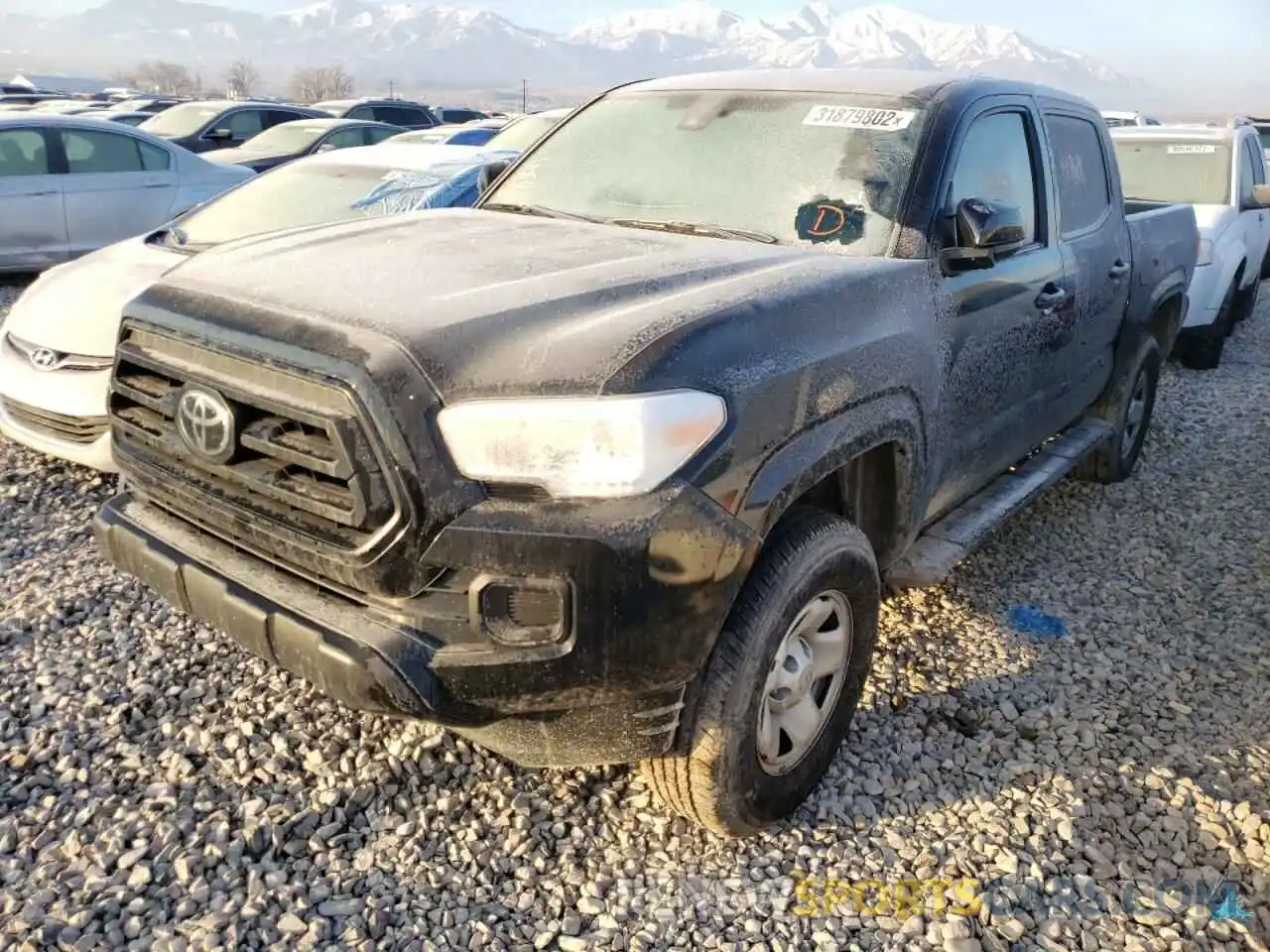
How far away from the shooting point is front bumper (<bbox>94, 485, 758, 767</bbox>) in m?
1.99

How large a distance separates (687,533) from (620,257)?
100 cm

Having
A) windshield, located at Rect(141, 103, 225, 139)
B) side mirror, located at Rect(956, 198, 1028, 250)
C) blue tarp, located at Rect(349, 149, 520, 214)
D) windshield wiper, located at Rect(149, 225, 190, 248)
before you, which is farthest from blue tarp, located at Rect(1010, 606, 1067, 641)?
windshield, located at Rect(141, 103, 225, 139)

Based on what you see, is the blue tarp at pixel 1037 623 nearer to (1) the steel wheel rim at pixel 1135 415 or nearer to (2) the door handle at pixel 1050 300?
(2) the door handle at pixel 1050 300

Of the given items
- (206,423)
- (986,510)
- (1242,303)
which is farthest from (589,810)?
(1242,303)

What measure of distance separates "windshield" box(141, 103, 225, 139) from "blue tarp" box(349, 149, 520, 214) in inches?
361

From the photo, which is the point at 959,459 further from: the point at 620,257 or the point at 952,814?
the point at 620,257

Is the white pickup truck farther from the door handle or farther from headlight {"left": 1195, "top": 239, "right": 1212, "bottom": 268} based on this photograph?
the door handle

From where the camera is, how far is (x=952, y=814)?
9.14 feet

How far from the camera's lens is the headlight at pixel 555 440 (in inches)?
79.5

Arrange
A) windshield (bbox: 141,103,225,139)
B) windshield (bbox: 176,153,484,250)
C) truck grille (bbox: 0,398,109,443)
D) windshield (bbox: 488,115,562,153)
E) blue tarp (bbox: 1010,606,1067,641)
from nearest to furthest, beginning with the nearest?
blue tarp (bbox: 1010,606,1067,641)
truck grille (bbox: 0,398,109,443)
windshield (bbox: 176,153,484,250)
windshield (bbox: 488,115,562,153)
windshield (bbox: 141,103,225,139)

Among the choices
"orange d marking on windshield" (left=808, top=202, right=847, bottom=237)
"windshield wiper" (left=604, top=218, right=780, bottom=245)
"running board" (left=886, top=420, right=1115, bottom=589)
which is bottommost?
"running board" (left=886, top=420, right=1115, bottom=589)

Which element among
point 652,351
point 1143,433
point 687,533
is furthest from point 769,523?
point 1143,433

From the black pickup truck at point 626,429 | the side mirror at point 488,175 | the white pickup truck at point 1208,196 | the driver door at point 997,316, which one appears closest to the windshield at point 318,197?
the side mirror at point 488,175

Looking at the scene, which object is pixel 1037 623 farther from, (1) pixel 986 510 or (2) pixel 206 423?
(2) pixel 206 423
